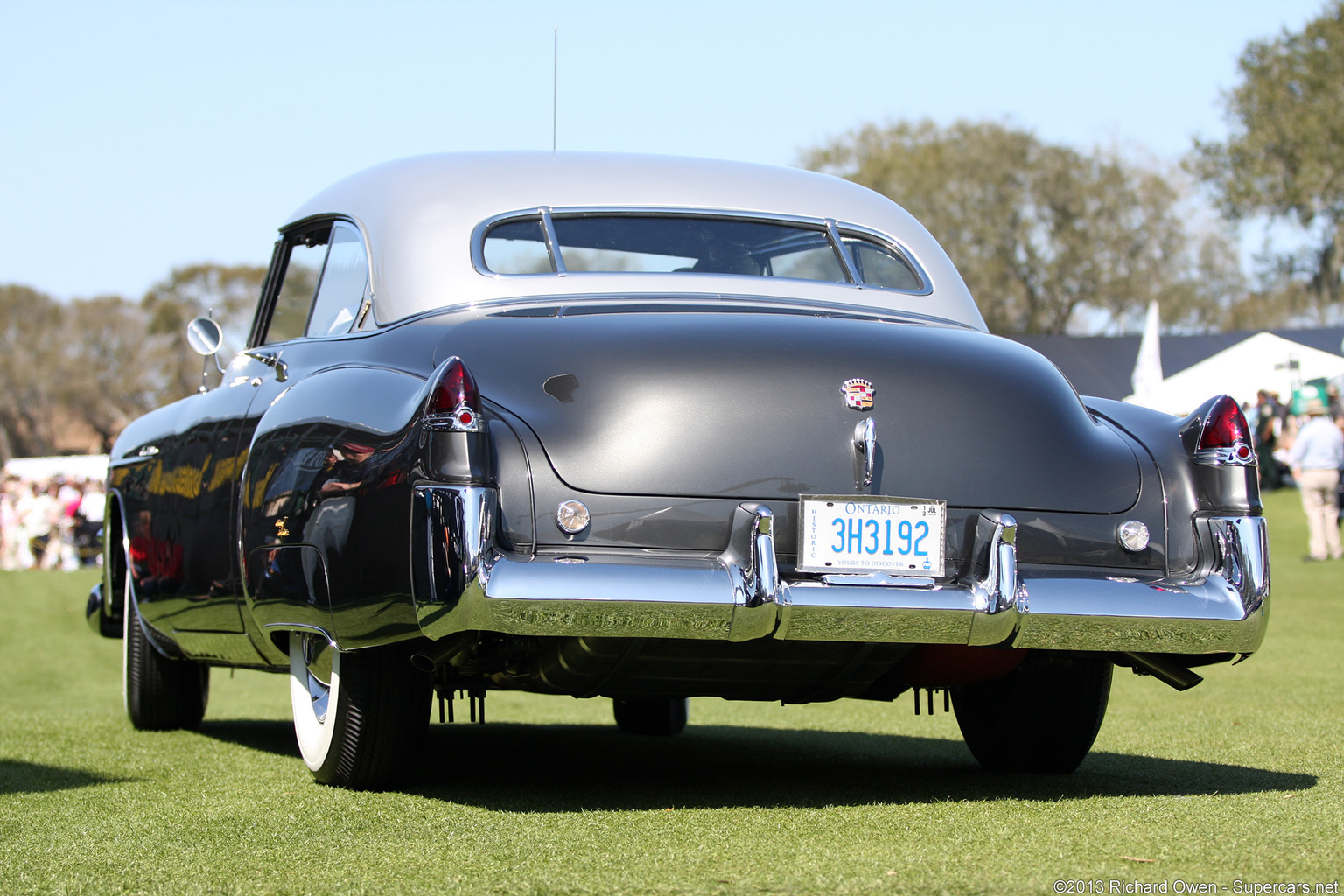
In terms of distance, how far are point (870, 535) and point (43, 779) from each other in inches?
111

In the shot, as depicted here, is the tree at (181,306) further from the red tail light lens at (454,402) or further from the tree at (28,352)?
the red tail light lens at (454,402)

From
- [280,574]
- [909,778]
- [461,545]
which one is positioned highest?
[461,545]

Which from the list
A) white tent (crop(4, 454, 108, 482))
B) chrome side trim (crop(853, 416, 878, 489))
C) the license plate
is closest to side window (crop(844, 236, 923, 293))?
chrome side trim (crop(853, 416, 878, 489))

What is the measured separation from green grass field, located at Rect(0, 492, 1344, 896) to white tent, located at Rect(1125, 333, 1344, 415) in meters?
24.8

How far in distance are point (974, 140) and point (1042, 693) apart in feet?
166

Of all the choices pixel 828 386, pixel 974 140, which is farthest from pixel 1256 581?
pixel 974 140

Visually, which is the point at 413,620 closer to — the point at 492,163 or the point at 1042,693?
the point at 492,163

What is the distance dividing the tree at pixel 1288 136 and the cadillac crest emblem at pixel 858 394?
4625 centimetres

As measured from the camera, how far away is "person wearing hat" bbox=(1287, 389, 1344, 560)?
650 inches

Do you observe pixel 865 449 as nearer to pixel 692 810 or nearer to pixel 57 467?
pixel 692 810

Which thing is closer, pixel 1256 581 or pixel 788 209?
pixel 1256 581

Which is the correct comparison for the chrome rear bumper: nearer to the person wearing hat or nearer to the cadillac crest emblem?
the cadillac crest emblem

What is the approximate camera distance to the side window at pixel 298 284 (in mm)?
5305

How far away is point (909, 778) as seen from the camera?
470 centimetres
